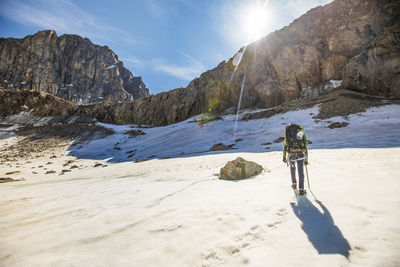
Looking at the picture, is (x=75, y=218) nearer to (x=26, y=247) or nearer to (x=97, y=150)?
(x=26, y=247)

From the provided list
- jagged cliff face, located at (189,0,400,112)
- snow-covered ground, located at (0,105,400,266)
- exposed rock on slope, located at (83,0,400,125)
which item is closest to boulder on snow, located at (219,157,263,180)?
snow-covered ground, located at (0,105,400,266)

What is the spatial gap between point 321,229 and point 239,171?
3767mm

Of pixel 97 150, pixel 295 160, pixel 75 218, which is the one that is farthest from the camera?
pixel 97 150

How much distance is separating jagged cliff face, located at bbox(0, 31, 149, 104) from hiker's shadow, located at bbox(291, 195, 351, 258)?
119 m

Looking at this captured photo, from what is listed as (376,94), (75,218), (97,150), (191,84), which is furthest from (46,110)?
(376,94)

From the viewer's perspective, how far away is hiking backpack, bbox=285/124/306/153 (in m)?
4.50

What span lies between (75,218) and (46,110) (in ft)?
196

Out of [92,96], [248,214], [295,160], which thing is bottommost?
[248,214]

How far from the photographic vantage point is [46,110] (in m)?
47.2

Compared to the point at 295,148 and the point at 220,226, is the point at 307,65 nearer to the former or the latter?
the point at 295,148

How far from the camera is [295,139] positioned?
180 inches

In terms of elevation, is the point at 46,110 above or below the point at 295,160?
above

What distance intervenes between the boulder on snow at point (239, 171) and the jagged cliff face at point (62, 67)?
379 feet

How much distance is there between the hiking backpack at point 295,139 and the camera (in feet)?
14.8
